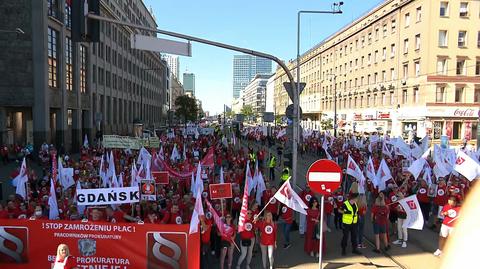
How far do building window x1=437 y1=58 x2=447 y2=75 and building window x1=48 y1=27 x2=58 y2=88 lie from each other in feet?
125

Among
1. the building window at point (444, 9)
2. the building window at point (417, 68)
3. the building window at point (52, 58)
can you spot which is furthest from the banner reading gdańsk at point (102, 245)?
the building window at point (444, 9)

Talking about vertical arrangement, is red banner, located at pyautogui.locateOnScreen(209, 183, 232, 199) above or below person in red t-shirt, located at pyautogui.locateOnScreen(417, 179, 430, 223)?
above

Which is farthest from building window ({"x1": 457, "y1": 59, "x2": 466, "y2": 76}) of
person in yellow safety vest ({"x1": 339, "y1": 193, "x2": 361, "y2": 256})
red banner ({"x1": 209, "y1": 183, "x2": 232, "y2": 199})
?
red banner ({"x1": 209, "y1": 183, "x2": 232, "y2": 199})

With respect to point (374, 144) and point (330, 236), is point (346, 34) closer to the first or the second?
point (374, 144)

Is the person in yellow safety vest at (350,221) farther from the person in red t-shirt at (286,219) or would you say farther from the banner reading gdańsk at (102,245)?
the banner reading gdańsk at (102,245)

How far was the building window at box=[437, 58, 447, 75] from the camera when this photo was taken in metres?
46.2

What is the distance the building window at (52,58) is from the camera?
34.2 metres

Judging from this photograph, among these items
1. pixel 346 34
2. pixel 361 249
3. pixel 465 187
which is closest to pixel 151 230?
pixel 361 249

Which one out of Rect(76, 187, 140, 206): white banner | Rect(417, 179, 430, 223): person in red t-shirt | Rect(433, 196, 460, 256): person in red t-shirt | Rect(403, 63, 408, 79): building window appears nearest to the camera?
Rect(433, 196, 460, 256): person in red t-shirt

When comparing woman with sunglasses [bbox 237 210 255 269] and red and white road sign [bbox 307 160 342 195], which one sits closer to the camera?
red and white road sign [bbox 307 160 342 195]

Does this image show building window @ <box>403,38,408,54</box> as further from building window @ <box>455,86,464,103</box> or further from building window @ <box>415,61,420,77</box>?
building window @ <box>455,86,464,103</box>

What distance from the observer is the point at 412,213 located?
10.9m

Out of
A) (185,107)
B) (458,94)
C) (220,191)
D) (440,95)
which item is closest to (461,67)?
(458,94)

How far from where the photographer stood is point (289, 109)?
13.7m
